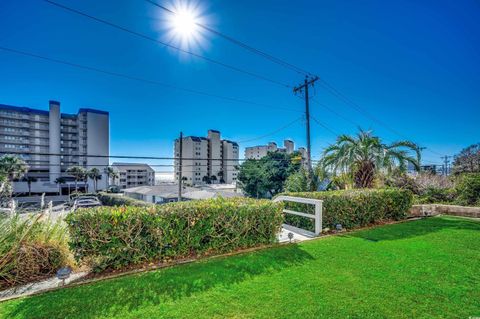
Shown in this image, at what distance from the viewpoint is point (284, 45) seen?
10672 mm

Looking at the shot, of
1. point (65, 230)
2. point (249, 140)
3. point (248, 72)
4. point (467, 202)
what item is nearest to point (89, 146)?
point (249, 140)

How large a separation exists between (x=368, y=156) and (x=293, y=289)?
8.78 metres

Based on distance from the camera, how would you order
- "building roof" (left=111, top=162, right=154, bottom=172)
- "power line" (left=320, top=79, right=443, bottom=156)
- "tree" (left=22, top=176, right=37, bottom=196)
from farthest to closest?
"building roof" (left=111, top=162, right=154, bottom=172) → "tree" (left=22, top=176, right=37, bottom=196) → "power line" (left=320, top=79, right=443, bottom=156)

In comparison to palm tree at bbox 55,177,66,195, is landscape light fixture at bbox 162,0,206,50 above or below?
above

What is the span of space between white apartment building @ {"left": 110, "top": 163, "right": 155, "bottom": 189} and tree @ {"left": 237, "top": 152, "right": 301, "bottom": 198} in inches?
1982

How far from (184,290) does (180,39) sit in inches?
331

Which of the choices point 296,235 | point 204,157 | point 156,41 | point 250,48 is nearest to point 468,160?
point 250,48

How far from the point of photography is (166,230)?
4.43 m

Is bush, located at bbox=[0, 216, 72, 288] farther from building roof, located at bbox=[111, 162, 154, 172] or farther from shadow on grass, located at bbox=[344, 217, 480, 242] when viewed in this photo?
building roof, located at bbox=[111, 162, 154, 172]

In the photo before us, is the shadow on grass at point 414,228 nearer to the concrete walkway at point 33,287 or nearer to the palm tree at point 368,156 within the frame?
the palm tree at point 368,156

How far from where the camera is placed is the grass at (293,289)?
8.80 feet

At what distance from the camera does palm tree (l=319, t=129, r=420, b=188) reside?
389 inches

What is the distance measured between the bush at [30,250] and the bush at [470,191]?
15.4m

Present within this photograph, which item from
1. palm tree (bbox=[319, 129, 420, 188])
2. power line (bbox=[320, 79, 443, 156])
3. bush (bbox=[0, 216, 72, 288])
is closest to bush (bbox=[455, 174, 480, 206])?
palm tree (bbox=[319, 129, 420, 188])
